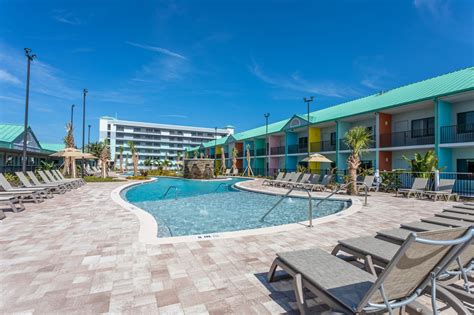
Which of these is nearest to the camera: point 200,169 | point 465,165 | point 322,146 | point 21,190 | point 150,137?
point 21,190

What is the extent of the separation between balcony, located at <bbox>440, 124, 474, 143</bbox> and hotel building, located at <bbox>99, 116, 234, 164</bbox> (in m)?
63.9

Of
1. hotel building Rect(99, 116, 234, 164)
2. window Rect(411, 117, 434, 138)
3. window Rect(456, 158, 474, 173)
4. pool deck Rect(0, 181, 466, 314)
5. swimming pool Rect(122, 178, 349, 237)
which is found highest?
hotel building Rect(99, 116, 234, 164)

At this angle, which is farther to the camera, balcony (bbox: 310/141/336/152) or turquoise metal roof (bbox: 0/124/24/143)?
balcony (bbox: 310/141/336/152)

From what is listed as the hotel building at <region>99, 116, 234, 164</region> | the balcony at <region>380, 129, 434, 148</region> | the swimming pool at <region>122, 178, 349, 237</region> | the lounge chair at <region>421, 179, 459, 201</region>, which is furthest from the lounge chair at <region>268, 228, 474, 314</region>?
the hotel building at <region>99, 116, 234, 164</region>

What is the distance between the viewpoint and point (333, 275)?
2.39 m

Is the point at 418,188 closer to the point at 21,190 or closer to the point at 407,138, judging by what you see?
the point at 407,138

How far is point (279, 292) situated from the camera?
9.25 feet

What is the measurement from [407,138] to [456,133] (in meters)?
2.98

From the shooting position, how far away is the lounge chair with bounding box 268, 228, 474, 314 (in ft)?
5.58

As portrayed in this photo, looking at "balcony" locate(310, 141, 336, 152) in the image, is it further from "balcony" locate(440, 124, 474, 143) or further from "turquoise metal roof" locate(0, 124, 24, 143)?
"turquoise metal roof" locate(0, 124, 24, 143)

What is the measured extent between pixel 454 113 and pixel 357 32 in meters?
8.00

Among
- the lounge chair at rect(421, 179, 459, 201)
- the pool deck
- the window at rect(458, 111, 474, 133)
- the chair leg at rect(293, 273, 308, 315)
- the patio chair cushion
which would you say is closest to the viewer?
the patio chair cushion

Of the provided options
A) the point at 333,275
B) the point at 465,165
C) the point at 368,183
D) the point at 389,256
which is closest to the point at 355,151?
the point at 368,183

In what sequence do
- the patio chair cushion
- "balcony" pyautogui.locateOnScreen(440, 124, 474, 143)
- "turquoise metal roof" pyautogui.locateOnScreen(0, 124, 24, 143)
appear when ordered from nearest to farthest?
the patio chair cushion
"balcony" pyautogui.locateOnScreen(440, 124, 474, 143)
"turquoise metal roof" pyautogui.locateOnScreen(0, 124, 24, 143)
